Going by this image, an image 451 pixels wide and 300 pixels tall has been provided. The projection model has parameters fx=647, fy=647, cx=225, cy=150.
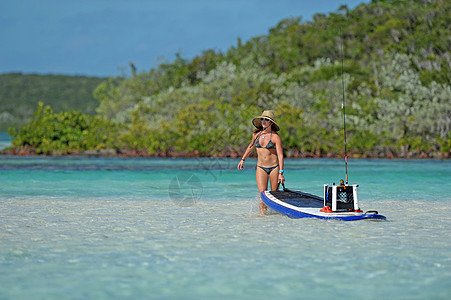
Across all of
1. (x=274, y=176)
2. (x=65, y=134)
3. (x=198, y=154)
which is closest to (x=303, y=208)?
(x=274, y=176)

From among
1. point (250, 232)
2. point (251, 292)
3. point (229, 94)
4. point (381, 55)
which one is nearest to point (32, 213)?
point (250, 232)

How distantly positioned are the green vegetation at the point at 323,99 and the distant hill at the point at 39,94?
8822 cm

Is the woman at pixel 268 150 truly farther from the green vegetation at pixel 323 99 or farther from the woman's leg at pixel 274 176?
the green vegetation at pixel 323 99

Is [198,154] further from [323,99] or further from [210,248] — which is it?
[210,248]

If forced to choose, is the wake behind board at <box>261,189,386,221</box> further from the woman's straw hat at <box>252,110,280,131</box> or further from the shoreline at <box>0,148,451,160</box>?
the shoreline at <box>0,148,451,160</box>

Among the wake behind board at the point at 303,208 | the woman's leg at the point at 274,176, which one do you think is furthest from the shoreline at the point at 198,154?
the woman's leg at the point at 274,176

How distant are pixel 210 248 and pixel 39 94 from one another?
524 ft

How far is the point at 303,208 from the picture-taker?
10.6 metres

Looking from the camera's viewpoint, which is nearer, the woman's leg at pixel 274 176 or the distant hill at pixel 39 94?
the woman's leg at pixel 274 176

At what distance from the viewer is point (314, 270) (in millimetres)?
7258

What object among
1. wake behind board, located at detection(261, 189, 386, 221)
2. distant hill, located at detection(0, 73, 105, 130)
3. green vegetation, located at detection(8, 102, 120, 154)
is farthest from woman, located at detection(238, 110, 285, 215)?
distant hill, located at detection(0, 73, 105, 130)

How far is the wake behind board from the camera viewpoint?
10094 millimetres

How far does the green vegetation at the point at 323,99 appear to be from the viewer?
3434 centimetres

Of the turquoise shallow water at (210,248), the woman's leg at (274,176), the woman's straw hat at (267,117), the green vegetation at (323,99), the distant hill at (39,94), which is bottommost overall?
the turquoise shallow water at (210,248)
